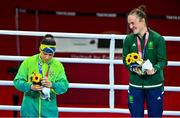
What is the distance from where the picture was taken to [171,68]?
8906mm

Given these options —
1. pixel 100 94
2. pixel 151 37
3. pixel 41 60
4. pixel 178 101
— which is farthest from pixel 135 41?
pixel 100 94

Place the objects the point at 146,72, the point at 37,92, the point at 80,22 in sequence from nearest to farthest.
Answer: the point at 37,92 → the point at 146,72 → the point at 80,22

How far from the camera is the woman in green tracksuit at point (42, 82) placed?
423 centimetres

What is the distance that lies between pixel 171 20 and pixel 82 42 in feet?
5.80

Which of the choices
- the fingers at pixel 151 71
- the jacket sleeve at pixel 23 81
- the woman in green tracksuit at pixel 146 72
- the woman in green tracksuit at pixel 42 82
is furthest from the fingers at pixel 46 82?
the fingers at pixel 151 71

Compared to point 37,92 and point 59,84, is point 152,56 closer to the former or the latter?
point 59,84

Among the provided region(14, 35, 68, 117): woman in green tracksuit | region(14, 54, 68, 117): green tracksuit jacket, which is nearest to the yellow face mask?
region(14, 35, 68, 117): woman in green tracksuit

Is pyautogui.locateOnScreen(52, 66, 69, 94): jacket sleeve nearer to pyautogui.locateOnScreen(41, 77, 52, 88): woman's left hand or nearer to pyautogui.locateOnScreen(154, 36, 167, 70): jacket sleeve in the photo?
pyautogui.locateOnScreen(41, 77, 52, 88): woman's left hand

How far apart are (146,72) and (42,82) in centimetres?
99

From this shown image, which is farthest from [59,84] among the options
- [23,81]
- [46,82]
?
[23,81]

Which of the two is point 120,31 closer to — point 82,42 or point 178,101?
point 82,42

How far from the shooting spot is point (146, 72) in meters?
4.42

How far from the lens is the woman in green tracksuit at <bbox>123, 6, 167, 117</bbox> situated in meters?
4.46

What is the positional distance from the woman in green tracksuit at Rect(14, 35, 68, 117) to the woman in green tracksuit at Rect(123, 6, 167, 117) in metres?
0.71
